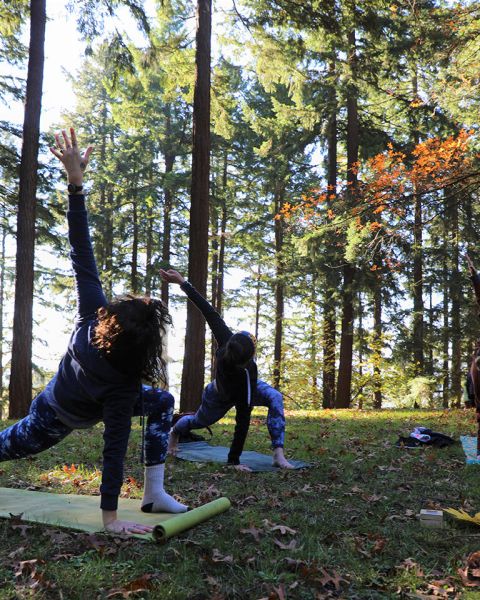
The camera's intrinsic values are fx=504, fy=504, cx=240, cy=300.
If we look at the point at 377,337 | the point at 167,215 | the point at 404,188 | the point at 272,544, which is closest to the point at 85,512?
the point at 272,544

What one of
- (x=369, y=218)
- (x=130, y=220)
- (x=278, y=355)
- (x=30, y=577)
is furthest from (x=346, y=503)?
(x=130, y=220)

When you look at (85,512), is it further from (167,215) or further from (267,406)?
(167,215)

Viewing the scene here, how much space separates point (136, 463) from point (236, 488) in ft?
5.26

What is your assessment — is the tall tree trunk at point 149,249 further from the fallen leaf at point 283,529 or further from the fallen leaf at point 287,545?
the fallen leaf at point 287,545

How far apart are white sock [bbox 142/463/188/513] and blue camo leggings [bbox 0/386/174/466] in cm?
10

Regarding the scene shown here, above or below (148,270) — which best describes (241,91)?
above

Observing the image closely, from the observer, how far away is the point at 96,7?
1127cm

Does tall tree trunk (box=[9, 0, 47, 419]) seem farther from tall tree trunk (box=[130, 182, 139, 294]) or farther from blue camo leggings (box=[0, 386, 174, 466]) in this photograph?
tall tree trunk (box=[130, 182, 139, 294])

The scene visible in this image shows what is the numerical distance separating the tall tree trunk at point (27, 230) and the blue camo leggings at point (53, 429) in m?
7.98

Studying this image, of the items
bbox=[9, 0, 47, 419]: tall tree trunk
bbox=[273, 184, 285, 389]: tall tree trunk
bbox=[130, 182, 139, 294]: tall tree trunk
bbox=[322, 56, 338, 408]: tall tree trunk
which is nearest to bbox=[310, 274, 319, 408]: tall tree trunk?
bbox=[322, 56, 338, 408]: tall tree trunk

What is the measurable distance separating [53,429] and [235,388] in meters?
2.28

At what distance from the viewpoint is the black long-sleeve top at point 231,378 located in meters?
5.09

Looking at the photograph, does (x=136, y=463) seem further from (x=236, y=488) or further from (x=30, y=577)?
(x=30, y=577)

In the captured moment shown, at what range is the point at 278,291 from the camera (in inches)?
851
